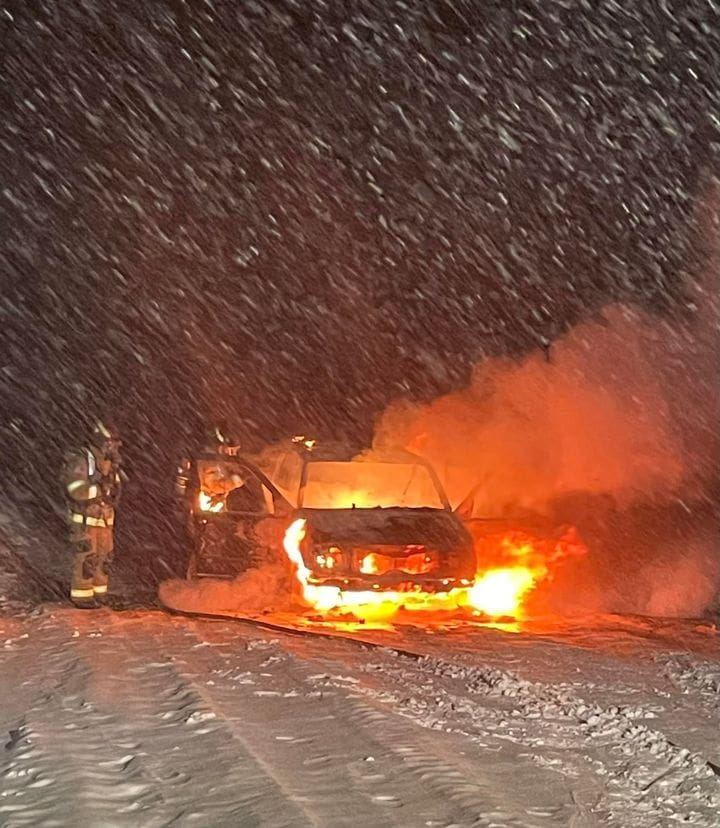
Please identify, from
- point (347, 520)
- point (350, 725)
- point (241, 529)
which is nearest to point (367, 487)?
point (347, 520)

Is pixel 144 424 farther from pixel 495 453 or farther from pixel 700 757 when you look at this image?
pixel 700 757

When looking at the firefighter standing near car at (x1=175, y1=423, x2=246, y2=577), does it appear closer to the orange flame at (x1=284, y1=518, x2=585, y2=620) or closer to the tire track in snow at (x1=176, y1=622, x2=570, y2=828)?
the orange flame at (x1=284, y1=518, x2=585, y2=620)

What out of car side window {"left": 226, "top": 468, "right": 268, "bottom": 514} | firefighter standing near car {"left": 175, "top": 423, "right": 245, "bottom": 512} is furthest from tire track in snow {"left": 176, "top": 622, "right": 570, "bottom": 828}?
firefighter standing near car {"left": 175, "top": 423, "right": 245, "bottom": 512}

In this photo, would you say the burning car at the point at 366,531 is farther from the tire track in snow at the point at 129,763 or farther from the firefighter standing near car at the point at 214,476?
the tire track in snow at the point at 129,763

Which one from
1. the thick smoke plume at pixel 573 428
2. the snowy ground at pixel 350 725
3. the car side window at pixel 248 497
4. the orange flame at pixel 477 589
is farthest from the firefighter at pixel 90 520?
the thick smoke plume at pixel 573 428

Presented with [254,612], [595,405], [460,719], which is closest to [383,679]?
[460,719]

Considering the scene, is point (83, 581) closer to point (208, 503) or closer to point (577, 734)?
point (208, 503)

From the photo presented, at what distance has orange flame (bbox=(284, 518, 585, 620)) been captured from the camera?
30.7 feet

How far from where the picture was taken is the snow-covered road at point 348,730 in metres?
4.33

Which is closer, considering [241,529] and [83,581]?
[83,581]

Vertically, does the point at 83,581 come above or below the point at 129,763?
above

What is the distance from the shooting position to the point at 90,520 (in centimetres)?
1016

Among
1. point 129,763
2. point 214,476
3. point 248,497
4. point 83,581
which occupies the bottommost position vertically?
point 129,763

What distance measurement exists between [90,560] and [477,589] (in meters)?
3.41
